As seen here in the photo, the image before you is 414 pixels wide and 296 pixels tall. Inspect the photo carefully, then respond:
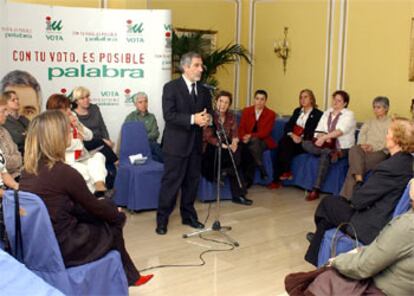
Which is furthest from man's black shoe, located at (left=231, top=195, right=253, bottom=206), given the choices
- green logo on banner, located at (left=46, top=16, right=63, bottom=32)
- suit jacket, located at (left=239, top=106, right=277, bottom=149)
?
green logo on banner, located at (left=46, top=16, right=63, bottom=32)

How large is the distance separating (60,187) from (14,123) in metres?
2.27

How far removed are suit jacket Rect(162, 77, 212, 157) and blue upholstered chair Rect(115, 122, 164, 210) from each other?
33.5 inches

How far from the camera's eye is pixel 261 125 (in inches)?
267

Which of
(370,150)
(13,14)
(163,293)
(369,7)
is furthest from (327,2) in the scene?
(163,293)

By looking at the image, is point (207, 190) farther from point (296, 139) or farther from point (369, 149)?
point (369, 149)

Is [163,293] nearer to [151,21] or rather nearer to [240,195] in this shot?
[240,195]

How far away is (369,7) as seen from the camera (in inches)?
274

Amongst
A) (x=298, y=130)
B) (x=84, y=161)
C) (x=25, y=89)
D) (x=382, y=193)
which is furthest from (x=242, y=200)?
(x=382, y=193)

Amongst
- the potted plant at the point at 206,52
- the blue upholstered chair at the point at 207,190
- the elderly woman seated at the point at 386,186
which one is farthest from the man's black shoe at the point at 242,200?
the elderly woman seated at the point at 386,186

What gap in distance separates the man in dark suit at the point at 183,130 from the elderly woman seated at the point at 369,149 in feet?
6.19

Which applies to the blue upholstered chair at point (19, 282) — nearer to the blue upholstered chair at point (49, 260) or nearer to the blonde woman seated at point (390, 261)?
the blue upholstered chair at point (49, 260)

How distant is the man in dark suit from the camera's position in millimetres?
4535

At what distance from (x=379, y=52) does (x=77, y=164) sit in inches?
166

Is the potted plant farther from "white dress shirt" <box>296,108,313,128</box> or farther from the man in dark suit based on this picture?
the man in dark suit
